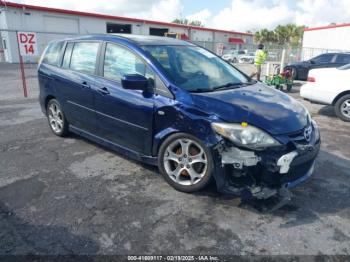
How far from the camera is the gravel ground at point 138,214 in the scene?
8.39 ft

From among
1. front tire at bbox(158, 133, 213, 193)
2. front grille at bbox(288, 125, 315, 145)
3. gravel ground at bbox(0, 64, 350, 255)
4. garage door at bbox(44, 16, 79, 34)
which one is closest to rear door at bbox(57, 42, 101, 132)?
gravel ground at bbox(0, 64, 350, 255)

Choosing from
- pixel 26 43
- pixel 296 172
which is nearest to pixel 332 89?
pixel 296 172

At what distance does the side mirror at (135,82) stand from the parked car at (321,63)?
12390mm

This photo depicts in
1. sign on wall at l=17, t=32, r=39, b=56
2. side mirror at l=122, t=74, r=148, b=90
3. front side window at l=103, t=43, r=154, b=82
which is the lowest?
side mirror at l=122, t=74, r=148, b=90

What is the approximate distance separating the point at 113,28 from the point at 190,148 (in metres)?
32.6

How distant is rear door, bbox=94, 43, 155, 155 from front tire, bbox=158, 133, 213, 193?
291mm

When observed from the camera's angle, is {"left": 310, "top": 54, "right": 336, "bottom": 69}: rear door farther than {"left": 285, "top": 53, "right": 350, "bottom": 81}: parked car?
Yes

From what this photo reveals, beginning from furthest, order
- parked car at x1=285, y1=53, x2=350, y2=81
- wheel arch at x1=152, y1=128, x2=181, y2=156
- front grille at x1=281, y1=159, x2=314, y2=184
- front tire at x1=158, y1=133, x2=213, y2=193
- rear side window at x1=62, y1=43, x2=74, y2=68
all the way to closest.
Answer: parked car at x1=285, y1=53, x2=350, y2=81 < rear side window at x1=62, y1=43, x2=74, y2=68 < wheel arch at x1=152, y1=128, x2=181, y2=156 < front tire at x1=158, y1=133, x2=213, y2=193 < front grille at x1=281, y1=159, x2=314, y2=184

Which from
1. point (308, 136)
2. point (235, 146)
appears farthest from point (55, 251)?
point (308, 136)

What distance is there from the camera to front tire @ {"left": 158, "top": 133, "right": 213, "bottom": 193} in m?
3.12

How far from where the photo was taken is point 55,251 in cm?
244

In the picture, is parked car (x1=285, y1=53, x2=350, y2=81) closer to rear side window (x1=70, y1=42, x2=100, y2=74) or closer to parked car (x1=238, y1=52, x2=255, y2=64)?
rear side window (x1=70, y1=42, x2=100, y2=74)

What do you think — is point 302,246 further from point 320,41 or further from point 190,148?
point 320,41

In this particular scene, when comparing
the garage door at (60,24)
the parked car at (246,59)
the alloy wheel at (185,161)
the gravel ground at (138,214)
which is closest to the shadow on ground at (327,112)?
the gravel ground at (138,214)
